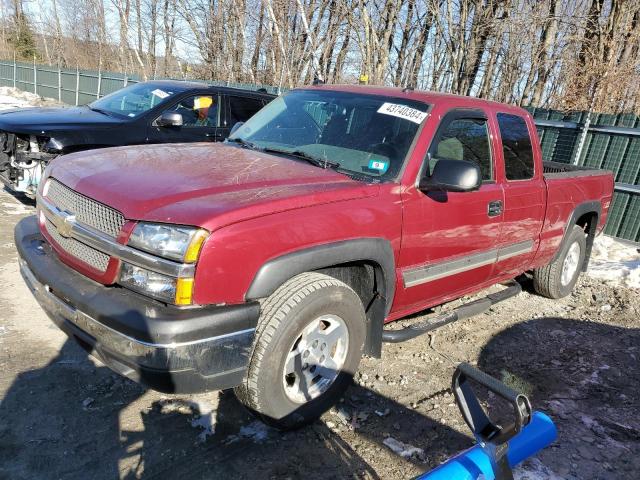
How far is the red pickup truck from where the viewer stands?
2279 millimetres

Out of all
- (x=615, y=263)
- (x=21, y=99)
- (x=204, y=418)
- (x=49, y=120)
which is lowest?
(x=21, y=99)

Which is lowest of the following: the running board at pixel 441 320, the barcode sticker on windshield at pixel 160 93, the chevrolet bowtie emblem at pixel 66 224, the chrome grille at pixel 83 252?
the running board at pixel 441 320

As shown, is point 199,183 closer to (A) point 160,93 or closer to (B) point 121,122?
(B) point 121,122

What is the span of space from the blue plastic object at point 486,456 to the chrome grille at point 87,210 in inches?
69.6

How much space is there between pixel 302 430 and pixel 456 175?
5.64 feet

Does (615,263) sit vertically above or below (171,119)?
below

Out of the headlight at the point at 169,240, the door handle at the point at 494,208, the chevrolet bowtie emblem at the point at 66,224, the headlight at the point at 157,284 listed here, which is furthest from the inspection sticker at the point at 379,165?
the chevrolet bowtie emblem at the point at 66,224

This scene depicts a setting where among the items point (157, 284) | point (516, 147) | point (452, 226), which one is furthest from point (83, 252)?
point (516, 147)

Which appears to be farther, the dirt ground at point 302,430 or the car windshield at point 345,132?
the car windshield at point 345,132

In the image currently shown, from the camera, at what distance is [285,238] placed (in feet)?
8.10

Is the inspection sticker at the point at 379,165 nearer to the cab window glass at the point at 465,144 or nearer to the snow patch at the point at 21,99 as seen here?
the cab window glass at the point at 465,144

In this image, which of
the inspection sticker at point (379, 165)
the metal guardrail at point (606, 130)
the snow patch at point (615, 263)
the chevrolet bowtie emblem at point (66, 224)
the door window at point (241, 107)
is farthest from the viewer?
the metal guardrail at point (606, 130)

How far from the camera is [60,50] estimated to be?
1335 inches

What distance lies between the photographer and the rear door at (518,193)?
3969mm
